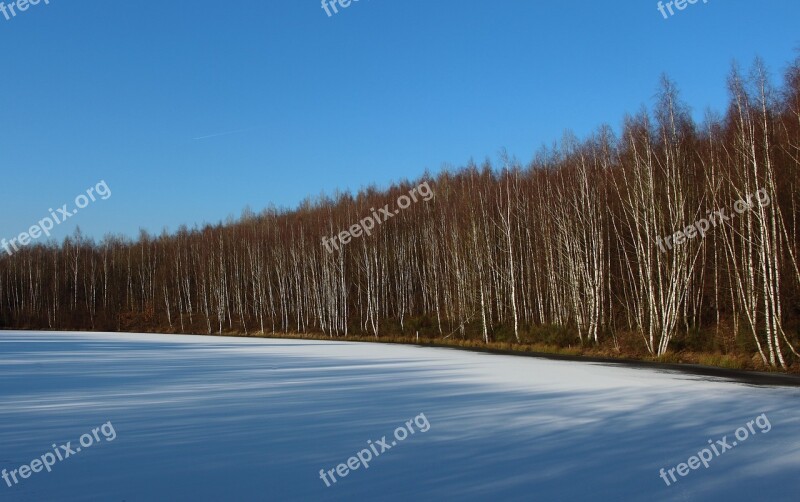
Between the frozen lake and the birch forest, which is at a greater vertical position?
the birch forest

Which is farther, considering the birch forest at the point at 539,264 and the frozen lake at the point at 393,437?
the birch forest at the point at 539,264

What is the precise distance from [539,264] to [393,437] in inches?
1085

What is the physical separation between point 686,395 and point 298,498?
932 cm

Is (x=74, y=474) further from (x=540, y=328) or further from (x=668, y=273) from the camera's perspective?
(x=540, y=328)

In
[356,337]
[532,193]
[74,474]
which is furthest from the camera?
[356,337]

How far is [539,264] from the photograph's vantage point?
1324 inches

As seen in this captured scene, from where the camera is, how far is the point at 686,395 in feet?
37.4

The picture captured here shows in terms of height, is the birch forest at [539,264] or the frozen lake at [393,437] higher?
the birch forest at [539,264]

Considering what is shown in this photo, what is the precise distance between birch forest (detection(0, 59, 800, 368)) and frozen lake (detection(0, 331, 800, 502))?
9.58 meters

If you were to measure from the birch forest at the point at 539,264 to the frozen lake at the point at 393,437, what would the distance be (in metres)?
9.58

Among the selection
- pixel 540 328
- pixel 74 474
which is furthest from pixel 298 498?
pixel 540 328

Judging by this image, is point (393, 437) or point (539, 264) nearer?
point (393, 437)

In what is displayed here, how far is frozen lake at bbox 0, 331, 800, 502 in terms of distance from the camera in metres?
5.36

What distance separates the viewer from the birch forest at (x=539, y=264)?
20.3m
